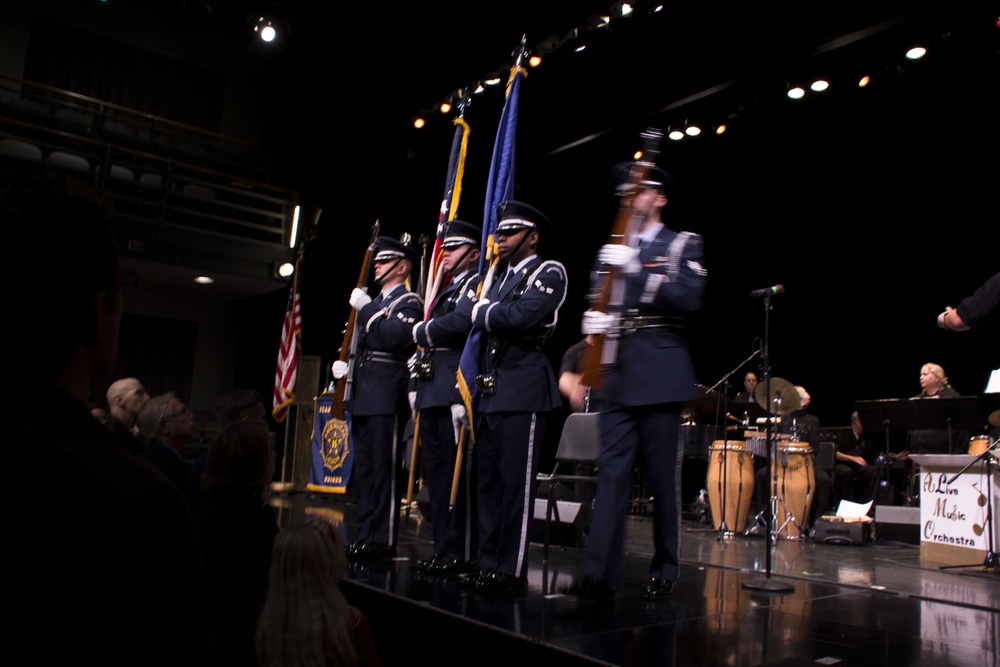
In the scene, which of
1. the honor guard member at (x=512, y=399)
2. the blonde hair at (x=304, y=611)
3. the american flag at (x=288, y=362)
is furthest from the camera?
the american flag at (x=288, y=362)

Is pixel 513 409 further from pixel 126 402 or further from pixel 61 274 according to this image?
pixel 61 274

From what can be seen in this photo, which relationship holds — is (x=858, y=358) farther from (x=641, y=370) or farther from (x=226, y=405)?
(x=226, y=405)

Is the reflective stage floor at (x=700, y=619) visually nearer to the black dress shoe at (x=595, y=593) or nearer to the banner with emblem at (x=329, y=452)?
the black dress shoe at (x=595, y=593)

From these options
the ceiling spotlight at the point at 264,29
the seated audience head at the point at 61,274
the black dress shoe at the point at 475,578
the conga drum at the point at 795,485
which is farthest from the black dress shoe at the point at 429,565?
the ceiling spotlight at the point at 264,29

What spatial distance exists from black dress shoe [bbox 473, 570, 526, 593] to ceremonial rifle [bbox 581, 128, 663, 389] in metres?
0.93

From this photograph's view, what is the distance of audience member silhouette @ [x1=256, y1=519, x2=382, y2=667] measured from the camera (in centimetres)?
200

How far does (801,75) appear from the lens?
761 cm

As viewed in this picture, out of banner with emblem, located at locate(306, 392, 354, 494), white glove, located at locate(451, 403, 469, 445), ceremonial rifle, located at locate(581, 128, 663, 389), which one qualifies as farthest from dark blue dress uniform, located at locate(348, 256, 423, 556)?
banner with emblem, located at locate(306, 392, 354, 494)

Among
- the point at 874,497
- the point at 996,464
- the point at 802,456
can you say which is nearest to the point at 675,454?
the point at 996,464

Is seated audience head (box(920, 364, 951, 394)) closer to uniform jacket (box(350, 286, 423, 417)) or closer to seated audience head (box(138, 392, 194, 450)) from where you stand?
uniform jacket (box(350, 286, 423, 417))

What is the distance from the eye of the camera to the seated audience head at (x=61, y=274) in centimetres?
78

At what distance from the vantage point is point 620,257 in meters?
3.40

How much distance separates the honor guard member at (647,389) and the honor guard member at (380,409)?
1.45 meters

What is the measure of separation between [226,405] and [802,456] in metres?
5.82
